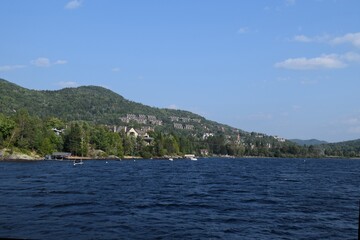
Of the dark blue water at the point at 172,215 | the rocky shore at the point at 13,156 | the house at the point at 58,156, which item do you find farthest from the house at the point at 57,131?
the dark blue water at the point at 172,215

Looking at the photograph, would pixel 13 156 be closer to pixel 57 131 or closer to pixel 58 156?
pixel 58 156

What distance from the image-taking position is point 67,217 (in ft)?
103

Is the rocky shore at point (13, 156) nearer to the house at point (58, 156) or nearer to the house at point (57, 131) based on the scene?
the house at point (58, 156)

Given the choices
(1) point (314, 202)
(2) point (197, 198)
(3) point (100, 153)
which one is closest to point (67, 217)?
(2) point (197, 198)

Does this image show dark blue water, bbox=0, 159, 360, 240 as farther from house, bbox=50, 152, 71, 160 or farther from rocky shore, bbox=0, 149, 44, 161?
house, bbox=50, 152, 71, 160

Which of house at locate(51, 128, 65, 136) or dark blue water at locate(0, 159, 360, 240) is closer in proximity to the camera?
dark blue water at locate(0, 159, 360, 240)

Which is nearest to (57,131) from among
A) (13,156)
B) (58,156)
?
(58,156)

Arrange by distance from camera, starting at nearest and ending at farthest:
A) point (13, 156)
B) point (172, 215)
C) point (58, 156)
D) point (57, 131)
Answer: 1. point (172, 215)
2. point (13, 156)
3. point (58, 156)
4. point (57, 131)

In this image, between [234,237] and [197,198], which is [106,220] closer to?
[234,237]

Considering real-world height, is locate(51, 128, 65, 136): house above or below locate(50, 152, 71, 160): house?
above

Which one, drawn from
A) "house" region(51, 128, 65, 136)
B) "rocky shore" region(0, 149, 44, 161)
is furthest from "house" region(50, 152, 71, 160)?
"house" region(51, 128, 65, 136)

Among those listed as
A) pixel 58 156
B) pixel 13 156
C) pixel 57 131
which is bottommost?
pixel 13 156

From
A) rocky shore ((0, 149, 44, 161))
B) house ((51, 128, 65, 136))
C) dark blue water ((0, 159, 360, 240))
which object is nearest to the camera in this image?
dark blue water ((0, 159, 360, 240))

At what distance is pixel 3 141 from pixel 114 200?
381 feet
